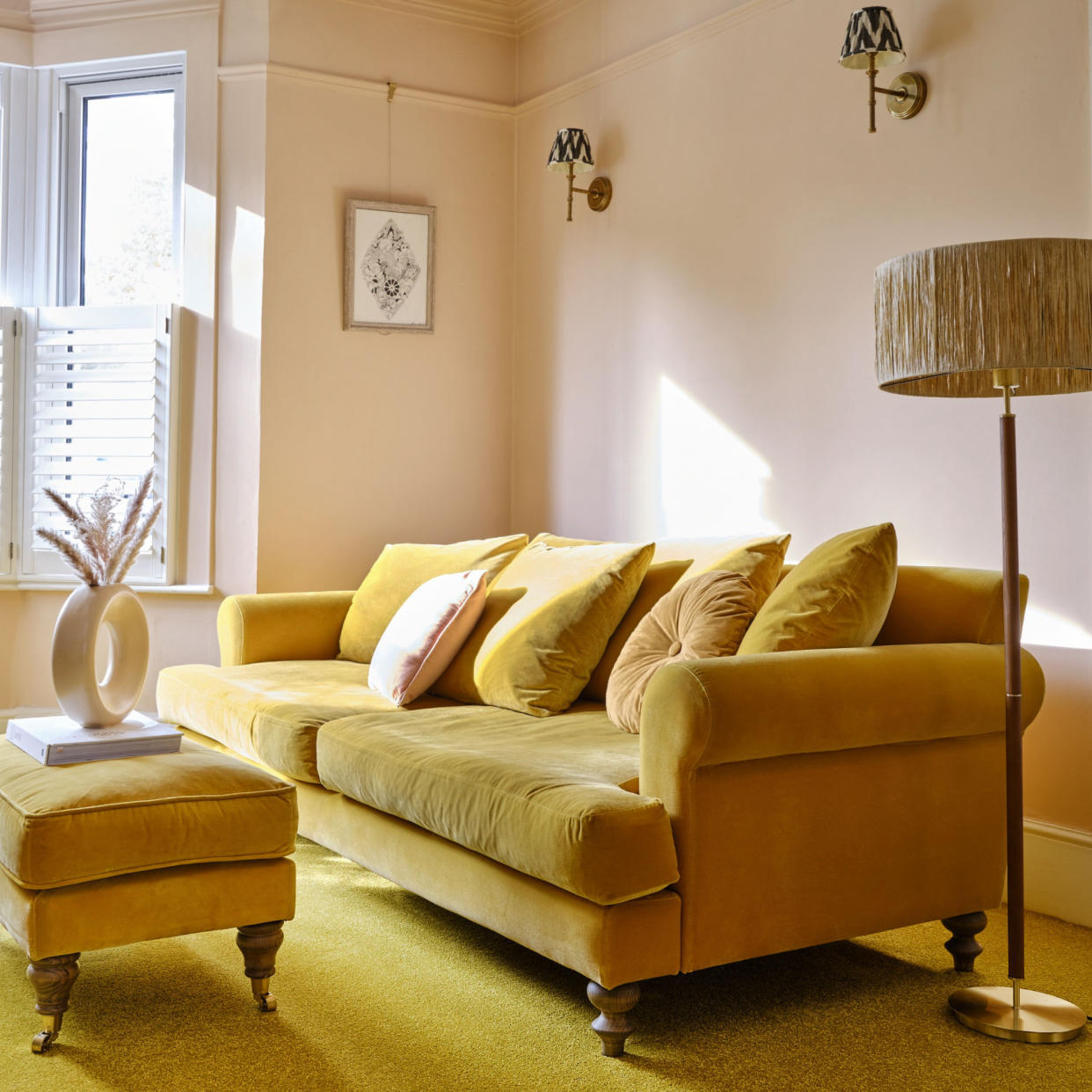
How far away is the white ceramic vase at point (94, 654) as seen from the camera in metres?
2.46

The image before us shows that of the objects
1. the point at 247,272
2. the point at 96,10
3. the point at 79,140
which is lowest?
the point at 247,272

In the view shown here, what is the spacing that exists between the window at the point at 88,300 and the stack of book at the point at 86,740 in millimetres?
2120

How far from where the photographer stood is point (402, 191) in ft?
16.0

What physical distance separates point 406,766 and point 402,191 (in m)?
2.97

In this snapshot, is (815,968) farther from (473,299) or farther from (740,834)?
(473,299)

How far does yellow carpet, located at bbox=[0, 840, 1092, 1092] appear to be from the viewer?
205cm

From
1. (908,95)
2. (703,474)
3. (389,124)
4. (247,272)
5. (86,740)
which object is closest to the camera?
(86,740)

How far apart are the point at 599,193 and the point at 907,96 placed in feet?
4.83

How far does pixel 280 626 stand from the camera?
4.11m

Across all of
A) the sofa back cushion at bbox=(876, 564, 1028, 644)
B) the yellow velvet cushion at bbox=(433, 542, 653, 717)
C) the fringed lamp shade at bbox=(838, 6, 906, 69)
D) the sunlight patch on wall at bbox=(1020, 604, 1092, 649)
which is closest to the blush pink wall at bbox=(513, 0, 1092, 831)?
the sunlight patch on wall at bbox=(1020, 604, 1092, 649)

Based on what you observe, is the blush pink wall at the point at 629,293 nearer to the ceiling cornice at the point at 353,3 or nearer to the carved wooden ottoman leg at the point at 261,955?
the ceiling cornice at the point at 353,3

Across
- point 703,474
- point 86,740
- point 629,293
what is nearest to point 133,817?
point 86,740

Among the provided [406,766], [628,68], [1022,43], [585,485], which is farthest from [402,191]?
[406,766]

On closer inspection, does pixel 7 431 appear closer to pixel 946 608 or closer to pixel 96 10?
pixel 96 10
